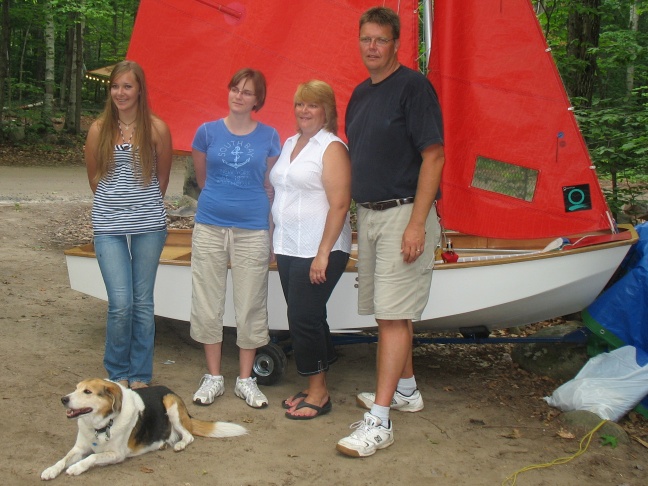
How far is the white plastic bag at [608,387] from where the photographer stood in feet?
12.4

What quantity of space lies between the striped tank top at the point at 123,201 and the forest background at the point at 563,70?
2.21 meters

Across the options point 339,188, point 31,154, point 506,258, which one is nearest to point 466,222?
point 506,258

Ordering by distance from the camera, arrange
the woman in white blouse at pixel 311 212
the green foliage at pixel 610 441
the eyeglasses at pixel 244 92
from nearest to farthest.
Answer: the woman in white blouse at pixel 311 212 → the green foliage at pixel 610 441 → the eyeglasses at pixel 244 92

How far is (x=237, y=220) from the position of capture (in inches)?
147

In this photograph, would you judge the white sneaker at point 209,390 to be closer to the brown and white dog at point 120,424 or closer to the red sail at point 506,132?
the brown and white dog at point 120,424

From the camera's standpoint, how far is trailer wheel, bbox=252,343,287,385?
4.21 meters

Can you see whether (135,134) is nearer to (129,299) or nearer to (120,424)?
(129,299)

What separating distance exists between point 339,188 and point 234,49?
187 centimetres

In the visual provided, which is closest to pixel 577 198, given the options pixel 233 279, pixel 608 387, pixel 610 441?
pixel 608 387

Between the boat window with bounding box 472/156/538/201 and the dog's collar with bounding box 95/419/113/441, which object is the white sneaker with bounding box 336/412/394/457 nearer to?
the dog's collar with bounding box 95/419/113/441

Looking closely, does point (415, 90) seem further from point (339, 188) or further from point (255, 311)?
point (255, 311)

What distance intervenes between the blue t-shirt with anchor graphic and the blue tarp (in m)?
1.80

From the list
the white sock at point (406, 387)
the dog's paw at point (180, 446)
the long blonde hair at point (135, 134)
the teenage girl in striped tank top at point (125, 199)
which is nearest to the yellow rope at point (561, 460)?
the white sock at point (406, 387)

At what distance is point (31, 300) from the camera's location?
583 cm
